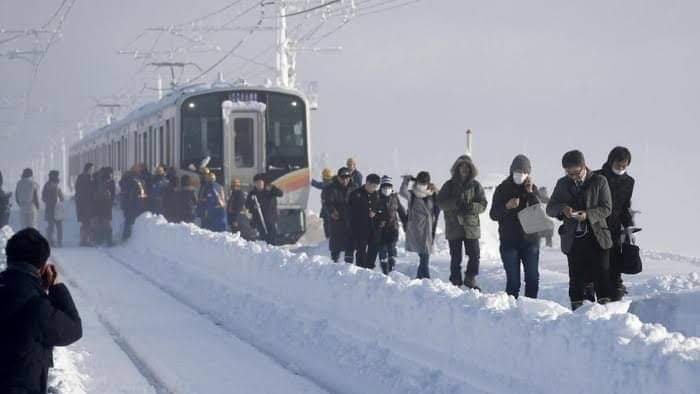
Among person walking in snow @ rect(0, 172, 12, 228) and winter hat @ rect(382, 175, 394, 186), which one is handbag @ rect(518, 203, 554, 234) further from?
person walking in snow @ rect(0, 172, 12, 228)

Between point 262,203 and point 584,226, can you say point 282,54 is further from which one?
point 584,226

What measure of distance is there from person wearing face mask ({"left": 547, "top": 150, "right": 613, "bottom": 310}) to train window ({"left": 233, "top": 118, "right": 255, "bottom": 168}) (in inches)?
568

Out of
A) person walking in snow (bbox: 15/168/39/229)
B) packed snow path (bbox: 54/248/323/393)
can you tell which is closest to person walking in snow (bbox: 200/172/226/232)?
person walking in snow (bbox: 15/168/39/229)

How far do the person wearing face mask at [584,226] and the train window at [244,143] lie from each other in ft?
47.3

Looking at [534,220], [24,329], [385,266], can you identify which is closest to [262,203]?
[385,266]

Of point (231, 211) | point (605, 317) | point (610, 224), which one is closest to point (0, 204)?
point (231, 211)

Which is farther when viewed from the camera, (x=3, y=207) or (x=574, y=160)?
(x=3, y=207)

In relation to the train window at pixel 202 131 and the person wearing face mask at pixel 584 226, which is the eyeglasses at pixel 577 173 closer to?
the person wearing face mask at pixel 584 226

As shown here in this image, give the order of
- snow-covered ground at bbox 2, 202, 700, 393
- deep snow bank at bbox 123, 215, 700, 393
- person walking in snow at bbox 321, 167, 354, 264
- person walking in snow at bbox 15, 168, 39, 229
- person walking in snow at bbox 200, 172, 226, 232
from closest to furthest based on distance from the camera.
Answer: deep snow bank at bbox 123, 215, 700, 393 → snow-covered ground at bbox 2, 202, 700, 393 → person walking in snow at bbox 321, 167, 354, 264 → person walking in snow at bbox 200, 172, 226, 232 → person walking in snow at bbox 15, 168, 39, 229

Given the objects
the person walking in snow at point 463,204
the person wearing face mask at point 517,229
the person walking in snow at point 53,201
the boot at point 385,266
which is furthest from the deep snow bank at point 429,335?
the person walking in snow at point 53,201

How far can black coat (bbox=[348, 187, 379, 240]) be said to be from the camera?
46.8 feet

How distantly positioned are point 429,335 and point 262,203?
36.8 feet

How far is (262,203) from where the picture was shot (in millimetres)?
19219

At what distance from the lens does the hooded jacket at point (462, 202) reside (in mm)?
12523
